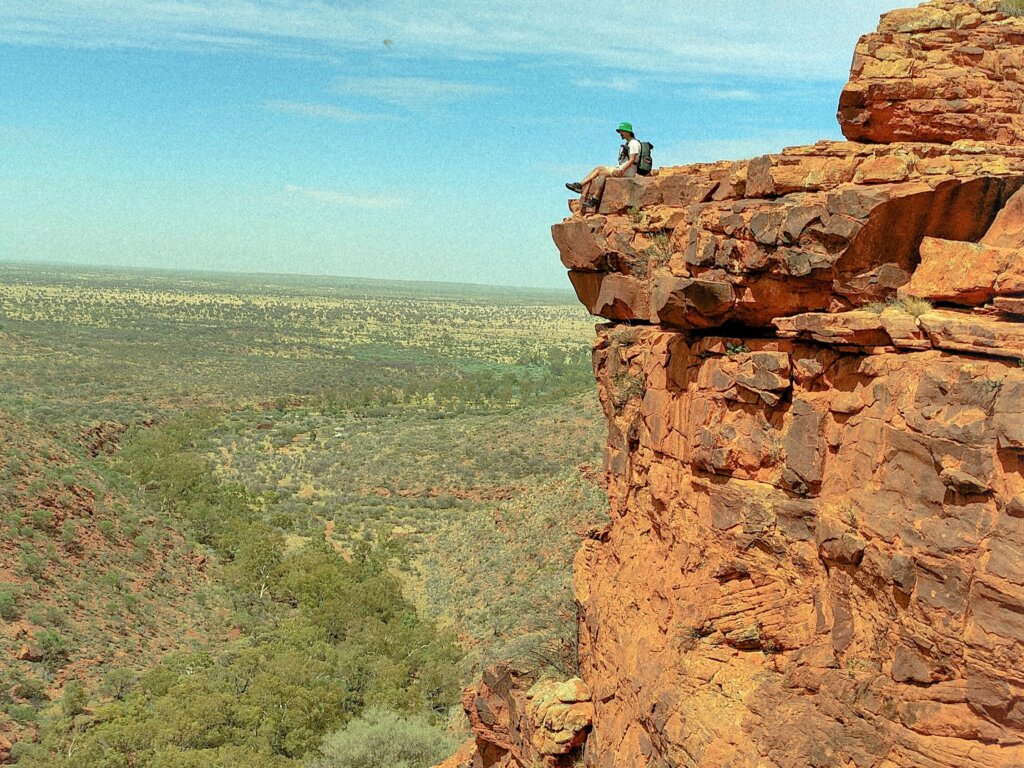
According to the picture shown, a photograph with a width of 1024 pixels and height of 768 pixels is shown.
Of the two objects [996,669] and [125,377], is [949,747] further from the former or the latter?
[125,377]

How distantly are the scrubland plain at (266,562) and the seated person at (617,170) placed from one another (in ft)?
25.4

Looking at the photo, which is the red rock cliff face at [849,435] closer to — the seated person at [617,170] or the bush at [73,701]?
the seated person at [617,170]

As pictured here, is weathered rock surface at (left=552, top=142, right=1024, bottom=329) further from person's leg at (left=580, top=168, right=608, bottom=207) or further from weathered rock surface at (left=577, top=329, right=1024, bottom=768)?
person's leg at (left=580, top=168, right=608, bottom=207)

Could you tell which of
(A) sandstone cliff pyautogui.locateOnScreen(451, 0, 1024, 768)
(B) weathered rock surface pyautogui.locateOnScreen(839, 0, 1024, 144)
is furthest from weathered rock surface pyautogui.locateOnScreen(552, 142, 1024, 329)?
(B) weathered rock surface pyautogui.locateOnScreen(839, 0, 1024, 144)

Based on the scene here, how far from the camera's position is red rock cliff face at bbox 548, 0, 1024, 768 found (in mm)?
6219

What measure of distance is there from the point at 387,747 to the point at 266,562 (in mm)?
15349

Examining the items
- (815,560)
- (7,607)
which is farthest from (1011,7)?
(7,607)

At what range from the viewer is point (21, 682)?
23.3 meters

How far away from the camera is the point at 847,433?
7.48 metres

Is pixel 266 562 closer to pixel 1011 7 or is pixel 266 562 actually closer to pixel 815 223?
pixel 815 223

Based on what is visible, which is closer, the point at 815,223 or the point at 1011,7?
the point at 815,223

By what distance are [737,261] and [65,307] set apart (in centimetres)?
15942

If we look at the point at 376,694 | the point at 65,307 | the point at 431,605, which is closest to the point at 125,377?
the point at 431,605

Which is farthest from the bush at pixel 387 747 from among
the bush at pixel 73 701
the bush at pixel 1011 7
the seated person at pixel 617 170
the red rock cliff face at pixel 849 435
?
the bush at pixel 1011 7
